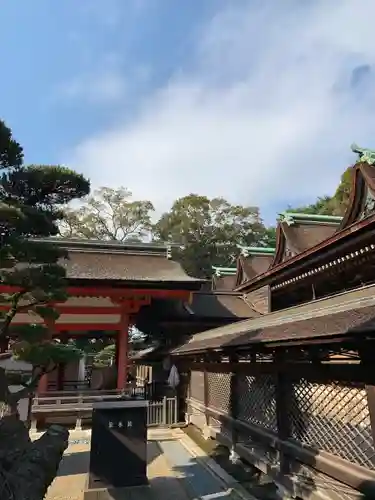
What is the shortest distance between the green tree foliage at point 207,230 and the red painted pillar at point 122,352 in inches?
941

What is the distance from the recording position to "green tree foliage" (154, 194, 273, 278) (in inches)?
1481

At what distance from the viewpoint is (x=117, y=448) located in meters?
6.43

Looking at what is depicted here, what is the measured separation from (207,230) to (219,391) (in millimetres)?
29122

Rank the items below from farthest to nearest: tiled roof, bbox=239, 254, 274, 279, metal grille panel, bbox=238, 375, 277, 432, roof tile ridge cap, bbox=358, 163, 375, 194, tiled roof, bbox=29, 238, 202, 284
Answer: tiled roof, bbox=239, 254, 274, 279 < tiled roof, bbox=29, 238, 202, 284 < roof tile ridge cap, bbox=358, 163, 375, 194 < metal grille panel, bbox=238, 375, 277, 432

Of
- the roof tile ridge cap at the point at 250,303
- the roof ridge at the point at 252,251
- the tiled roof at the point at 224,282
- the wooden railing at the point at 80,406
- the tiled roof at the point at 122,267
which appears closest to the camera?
the wooden railing at the point at 80,406

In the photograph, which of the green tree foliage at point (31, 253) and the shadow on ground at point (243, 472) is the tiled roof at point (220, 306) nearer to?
the shadow on ground at point (243, 472)

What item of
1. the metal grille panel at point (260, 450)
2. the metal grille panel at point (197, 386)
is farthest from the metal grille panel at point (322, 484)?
the metal grille panel at point (197, 386)

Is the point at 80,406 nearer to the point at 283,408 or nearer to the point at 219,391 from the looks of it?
the point at 219,391

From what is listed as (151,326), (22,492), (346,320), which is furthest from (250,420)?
(151,326)

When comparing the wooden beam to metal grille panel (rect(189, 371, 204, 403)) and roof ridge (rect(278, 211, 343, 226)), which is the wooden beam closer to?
metal grille panel (rect(189, 371, 204, 403))

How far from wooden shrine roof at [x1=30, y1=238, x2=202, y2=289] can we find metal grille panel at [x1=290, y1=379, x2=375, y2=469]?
6915mm

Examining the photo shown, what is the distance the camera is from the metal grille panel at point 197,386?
11477mm

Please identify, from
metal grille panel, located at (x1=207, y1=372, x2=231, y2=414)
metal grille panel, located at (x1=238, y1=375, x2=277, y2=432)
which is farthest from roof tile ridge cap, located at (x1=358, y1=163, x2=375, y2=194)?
metal grille panel, located at (x1=207, y1=372, x2=231, y2=414)

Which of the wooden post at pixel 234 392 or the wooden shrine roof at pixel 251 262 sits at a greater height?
the wooden shrine roof at pixel 251 262
